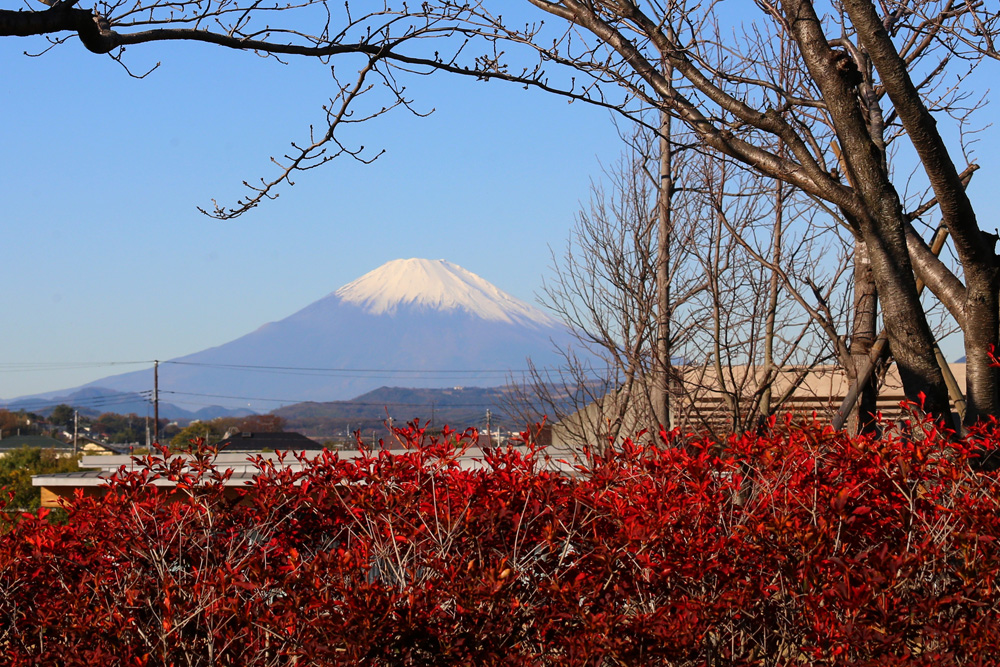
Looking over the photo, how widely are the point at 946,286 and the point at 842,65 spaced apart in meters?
1.39

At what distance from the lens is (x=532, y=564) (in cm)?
311

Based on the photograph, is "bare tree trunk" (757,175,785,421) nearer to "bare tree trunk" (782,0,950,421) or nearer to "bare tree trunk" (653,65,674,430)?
"bare tree trunk" (653,65,674,430)

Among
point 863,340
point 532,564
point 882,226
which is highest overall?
point 882,226

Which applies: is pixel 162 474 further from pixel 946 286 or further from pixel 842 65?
pixel 946 286

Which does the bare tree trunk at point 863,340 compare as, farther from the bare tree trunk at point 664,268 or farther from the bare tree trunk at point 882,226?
the bare tree trunk at point 664,268

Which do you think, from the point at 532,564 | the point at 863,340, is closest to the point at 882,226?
the point at 863,340

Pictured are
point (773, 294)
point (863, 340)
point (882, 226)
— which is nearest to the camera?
point (882, 226)

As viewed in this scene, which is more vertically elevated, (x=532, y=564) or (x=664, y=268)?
(x=664, y=268)

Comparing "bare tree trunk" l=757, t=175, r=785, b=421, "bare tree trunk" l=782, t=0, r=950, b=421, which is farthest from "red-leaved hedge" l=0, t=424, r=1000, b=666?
"bare tree trunk" l=757, t=175, r=785, b=421

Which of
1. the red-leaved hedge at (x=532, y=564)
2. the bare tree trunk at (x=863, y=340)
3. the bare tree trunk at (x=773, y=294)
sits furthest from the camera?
the bare tree trunk at (x=773, y=294)

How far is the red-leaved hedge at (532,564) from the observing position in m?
2.92

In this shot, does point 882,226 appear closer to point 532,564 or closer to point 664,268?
point 532,564

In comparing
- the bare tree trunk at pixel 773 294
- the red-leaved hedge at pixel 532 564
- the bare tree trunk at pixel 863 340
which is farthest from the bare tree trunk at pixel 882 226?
the bare tree trunk at pixel 773 294

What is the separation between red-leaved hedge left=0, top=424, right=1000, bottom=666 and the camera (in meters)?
2.92
